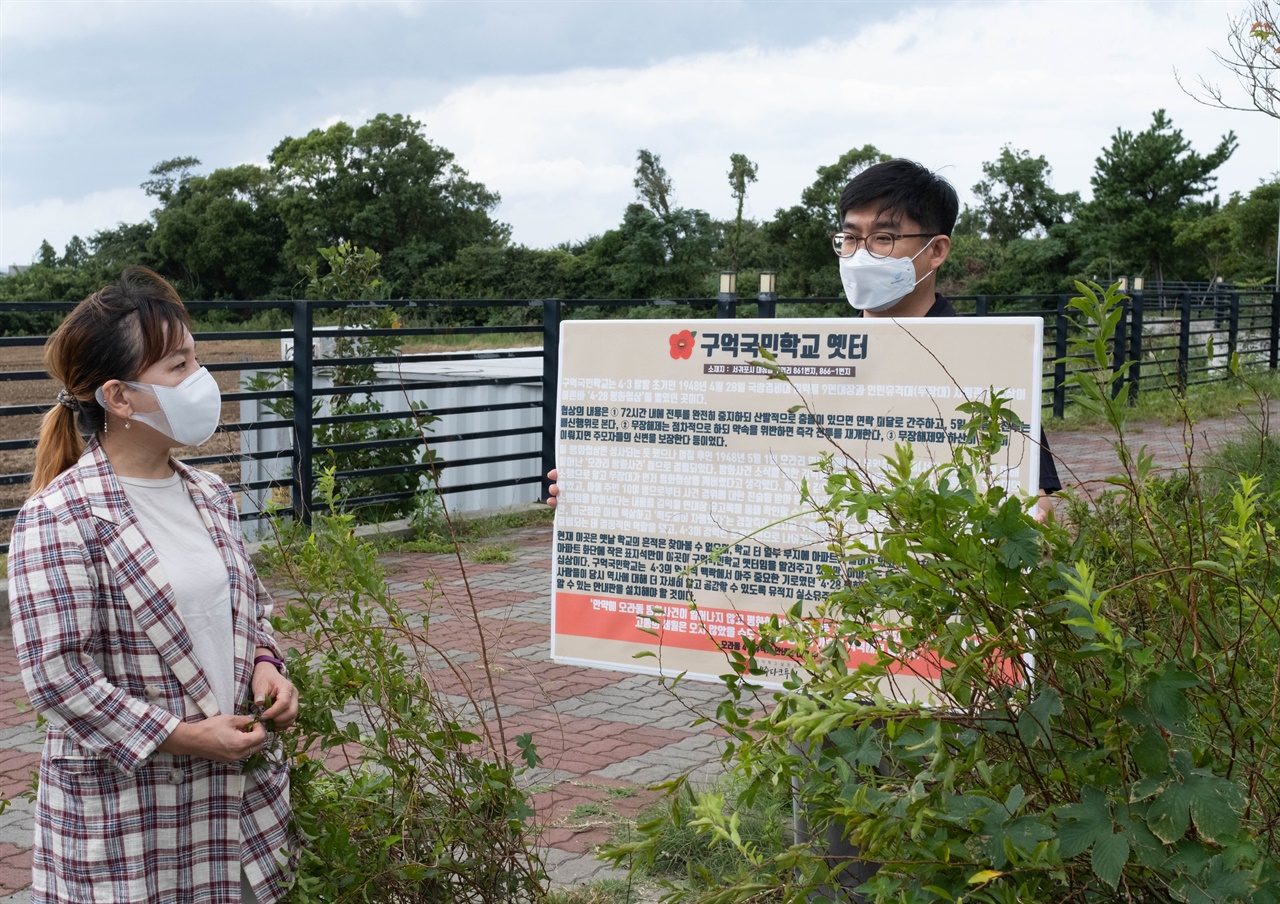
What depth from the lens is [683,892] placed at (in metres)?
2.00

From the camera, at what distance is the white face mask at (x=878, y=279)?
324cm

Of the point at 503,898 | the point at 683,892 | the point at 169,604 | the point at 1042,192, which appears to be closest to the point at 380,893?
the point at 503,898

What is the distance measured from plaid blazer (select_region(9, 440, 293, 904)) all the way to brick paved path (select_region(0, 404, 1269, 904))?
686 mm

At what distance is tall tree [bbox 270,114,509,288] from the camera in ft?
215

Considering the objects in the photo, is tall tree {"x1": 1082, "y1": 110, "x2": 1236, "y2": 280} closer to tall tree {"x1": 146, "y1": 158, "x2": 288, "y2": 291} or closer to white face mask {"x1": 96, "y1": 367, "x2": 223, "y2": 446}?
tall tree {"x1": 146, "y1": 158, "x2": 288, "y2": 291}

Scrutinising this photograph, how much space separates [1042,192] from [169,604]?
228 ft

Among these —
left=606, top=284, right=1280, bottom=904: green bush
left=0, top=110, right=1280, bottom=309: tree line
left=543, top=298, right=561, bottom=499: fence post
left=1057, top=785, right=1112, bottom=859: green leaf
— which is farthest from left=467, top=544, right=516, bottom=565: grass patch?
left=0, top=110, right=1280, bottom=309: tree line

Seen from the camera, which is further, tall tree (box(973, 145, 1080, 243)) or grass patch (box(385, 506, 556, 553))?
tall tree (box(973, 145, 1080, 243))

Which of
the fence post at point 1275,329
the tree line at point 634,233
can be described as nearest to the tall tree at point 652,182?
the tree line at point 634,233

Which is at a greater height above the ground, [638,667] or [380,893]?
[638,667]

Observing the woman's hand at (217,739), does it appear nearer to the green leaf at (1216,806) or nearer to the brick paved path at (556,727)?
the brick paved path at (556,727)

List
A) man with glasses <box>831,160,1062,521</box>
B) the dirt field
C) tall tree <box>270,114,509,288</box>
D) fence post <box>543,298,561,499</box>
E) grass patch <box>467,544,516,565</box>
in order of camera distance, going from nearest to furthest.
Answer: man with glasses <box>831,160,1062,521</box> → grass patch <box>467,544,516,565</box> → fence post <box>543,298,561,499</box> → the dirt field → tall tree <box>270,114,509,288</box>

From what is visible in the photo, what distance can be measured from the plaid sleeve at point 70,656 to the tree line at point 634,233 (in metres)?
44.9

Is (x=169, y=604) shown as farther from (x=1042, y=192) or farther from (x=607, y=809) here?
(x=1042, y=192)
